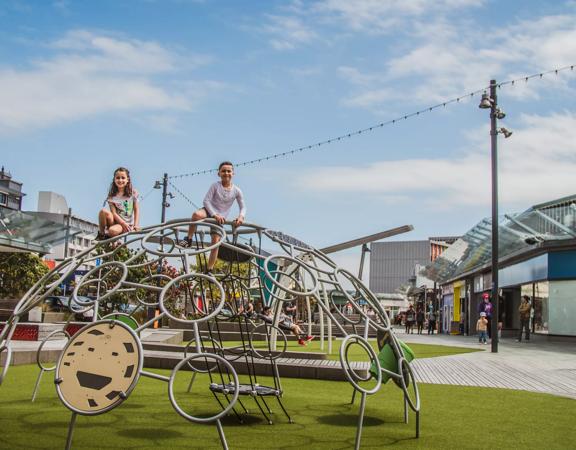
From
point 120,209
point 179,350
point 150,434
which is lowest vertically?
point 150,434

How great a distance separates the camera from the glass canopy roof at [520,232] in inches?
1018

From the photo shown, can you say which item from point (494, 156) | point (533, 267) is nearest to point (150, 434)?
point (494, 156)

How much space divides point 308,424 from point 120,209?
2755 millimetres

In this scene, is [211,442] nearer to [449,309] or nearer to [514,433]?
[514,433]

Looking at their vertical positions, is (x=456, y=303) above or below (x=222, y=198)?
above

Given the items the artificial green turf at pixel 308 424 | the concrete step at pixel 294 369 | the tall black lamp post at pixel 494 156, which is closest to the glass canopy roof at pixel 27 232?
the concrete step at pixel 294 369

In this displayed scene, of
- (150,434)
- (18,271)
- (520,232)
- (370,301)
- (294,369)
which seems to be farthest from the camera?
(18,271)

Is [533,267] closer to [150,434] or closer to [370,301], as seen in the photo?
[370,301]

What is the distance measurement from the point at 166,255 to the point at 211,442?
1.63 meters

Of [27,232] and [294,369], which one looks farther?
[27,232]

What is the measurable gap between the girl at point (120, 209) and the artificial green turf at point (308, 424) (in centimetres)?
180

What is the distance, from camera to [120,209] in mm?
6719

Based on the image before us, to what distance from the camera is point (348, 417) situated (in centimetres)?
746

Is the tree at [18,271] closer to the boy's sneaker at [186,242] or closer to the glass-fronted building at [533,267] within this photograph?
the glass-fronted building at [533,267]
